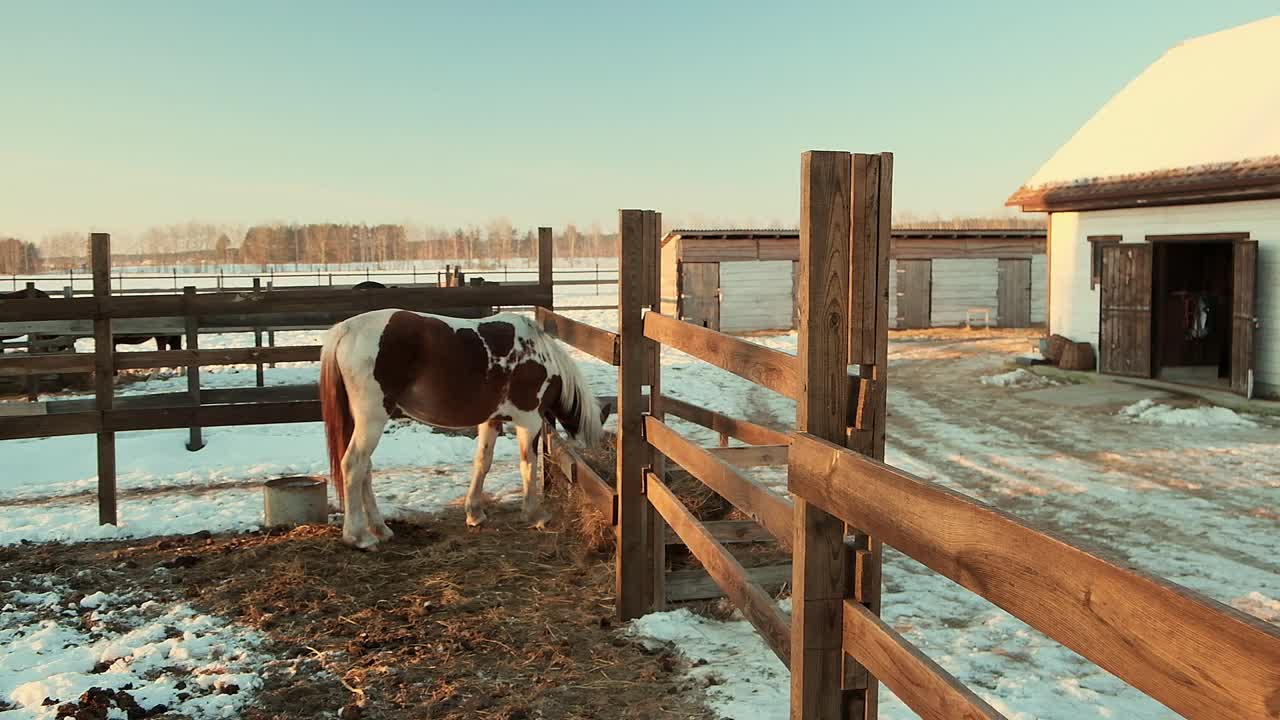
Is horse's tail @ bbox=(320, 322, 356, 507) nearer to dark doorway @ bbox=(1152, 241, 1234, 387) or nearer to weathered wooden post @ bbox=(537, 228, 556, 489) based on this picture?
weathered wooden post @ bbox=(537, 228, 556, 489)

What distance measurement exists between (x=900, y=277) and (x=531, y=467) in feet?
69.3

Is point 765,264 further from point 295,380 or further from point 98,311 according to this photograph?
point 98,311

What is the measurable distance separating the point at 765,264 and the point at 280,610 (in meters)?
21.3

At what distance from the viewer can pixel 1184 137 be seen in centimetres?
1473

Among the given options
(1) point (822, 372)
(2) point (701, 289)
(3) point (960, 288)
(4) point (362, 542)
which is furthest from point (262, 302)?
(3) point (960, 288)

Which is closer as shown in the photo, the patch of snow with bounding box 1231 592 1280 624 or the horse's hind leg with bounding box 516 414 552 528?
the patch of snow with bounding box 1231 592 1280 624

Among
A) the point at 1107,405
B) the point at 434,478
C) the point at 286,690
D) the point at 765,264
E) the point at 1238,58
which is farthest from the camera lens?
the point at 765,264

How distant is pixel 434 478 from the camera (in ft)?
27.1

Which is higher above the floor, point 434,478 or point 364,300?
point 364,300

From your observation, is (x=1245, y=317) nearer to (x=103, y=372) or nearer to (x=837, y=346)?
(x=837, y=346)

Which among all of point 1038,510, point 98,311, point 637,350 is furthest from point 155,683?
point 1038,510

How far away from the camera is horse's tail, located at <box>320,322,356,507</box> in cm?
621

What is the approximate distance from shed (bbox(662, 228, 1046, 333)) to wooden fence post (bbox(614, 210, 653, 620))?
19096 millimetres

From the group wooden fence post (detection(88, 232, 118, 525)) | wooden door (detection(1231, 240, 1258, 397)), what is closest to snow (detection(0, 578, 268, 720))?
wooden fence post (detection(88, 232, 118, 525))
